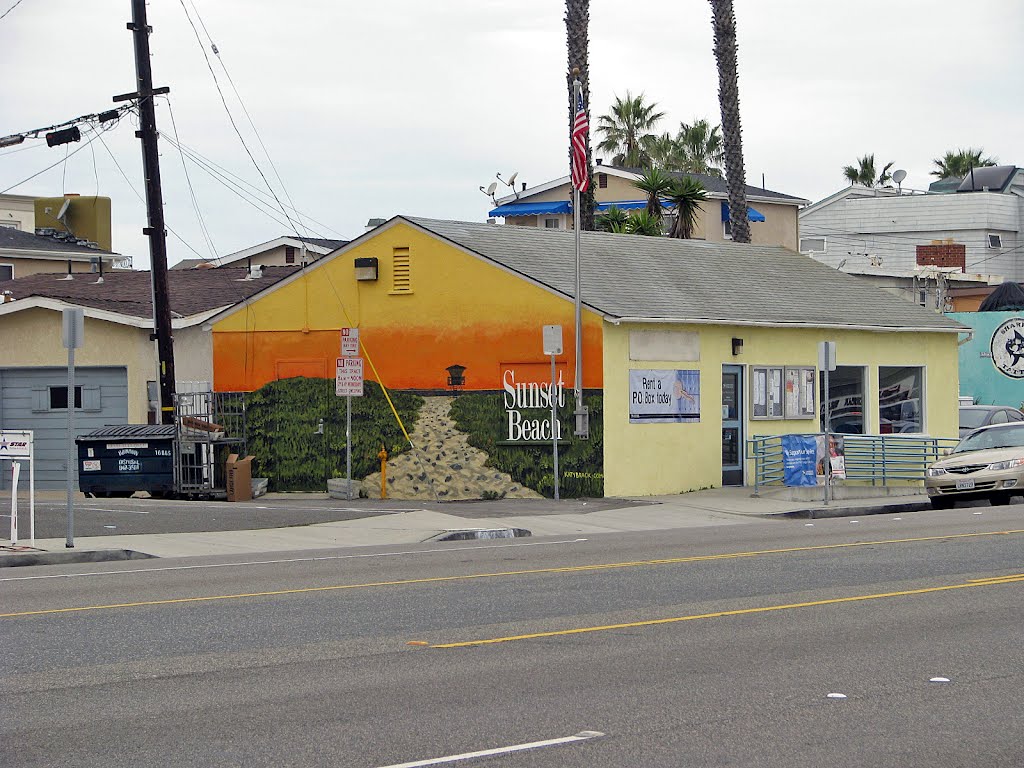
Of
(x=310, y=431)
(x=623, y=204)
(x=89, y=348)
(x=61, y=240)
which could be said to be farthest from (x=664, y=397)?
(x=61, y=240)

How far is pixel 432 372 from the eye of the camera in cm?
2698

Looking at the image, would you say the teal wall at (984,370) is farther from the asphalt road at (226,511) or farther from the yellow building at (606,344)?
the asphalt road at (226,511)

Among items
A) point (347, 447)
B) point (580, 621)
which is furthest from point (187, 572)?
point (347, 447)

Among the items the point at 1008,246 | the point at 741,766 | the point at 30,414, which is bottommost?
the point at 741,766

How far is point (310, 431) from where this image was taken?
27672 millimetres

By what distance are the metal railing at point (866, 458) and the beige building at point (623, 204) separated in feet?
98.5

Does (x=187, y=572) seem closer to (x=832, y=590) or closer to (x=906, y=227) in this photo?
(x=832, y=590)

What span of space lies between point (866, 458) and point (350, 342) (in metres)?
10.4

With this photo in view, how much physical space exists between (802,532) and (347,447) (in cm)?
970

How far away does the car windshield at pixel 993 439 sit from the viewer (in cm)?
2500

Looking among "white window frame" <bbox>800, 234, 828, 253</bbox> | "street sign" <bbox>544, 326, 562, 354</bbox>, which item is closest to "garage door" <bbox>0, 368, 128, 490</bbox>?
"street sign" <bbox>544, 326, 562, 354</bbox>

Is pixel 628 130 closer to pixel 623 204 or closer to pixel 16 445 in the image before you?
pixel 623 204

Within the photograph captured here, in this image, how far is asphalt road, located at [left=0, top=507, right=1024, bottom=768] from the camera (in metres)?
7.34

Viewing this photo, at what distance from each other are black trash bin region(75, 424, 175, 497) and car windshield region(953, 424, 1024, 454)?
48.0 feet
